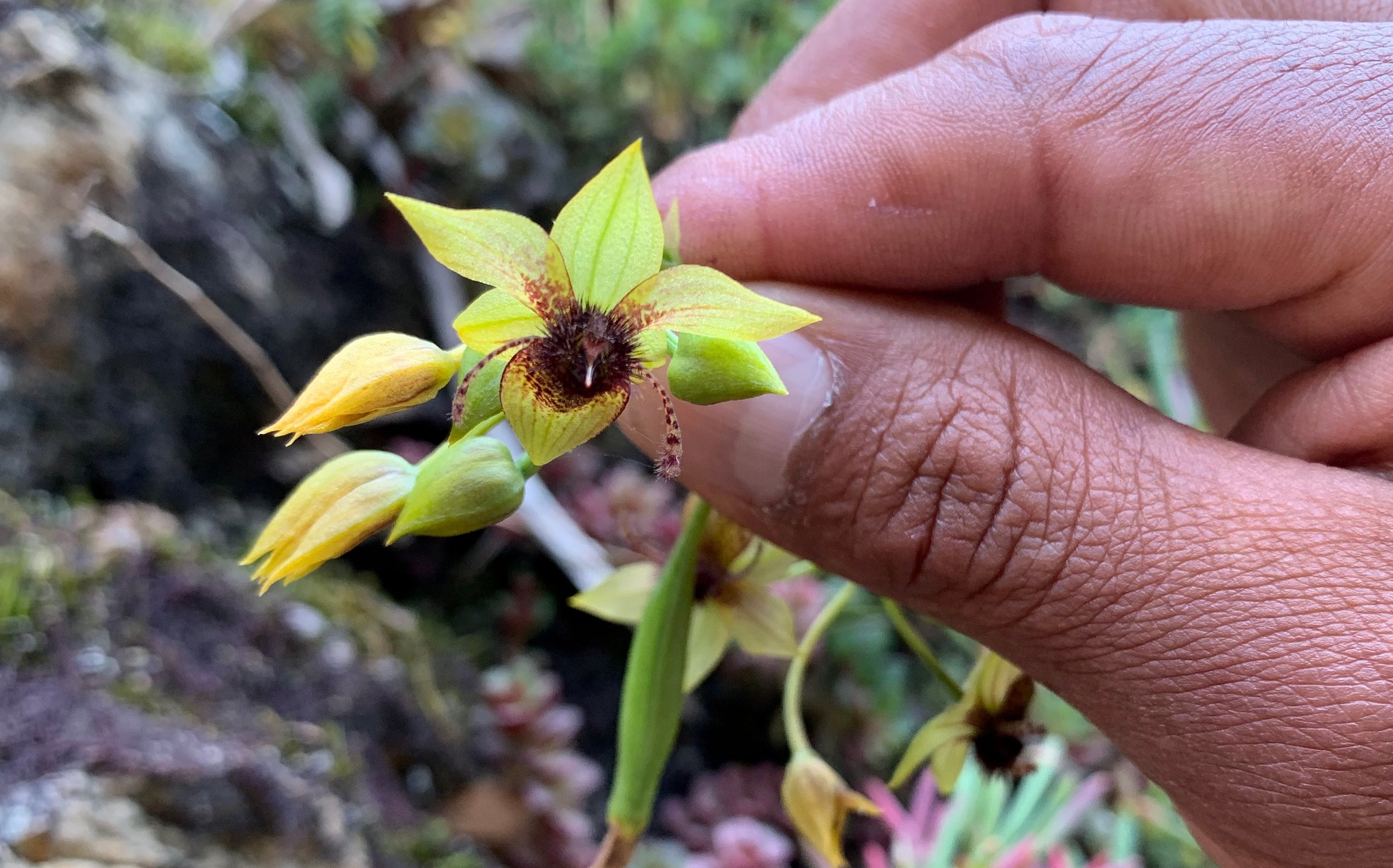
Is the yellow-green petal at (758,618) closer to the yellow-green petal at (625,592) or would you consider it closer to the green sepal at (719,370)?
the yellow-green petal at (625,592)

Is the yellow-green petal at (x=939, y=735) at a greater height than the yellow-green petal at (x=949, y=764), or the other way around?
the yellow-green petal at (x=939, y=735)

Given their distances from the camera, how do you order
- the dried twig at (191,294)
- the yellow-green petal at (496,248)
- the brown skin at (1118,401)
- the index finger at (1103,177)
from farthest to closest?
the dried twig at (191,294), the index finger at (1103,177), the brown skin at (1118,401), the yellow-green petal at (496,248)

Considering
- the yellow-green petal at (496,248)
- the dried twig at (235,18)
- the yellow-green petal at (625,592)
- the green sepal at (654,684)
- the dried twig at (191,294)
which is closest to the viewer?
the yellow-green petal at (496,248)

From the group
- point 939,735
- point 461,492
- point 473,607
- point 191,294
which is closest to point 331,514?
point 461,492

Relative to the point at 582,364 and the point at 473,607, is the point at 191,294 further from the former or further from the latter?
the point at 582,364

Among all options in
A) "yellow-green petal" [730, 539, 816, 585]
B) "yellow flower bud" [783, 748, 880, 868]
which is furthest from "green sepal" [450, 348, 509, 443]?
"yellow flower bud" [783, 748, 880, 868]

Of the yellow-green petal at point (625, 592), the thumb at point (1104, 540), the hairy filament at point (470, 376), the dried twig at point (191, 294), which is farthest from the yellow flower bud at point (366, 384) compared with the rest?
the dried twig at point (191, 294)

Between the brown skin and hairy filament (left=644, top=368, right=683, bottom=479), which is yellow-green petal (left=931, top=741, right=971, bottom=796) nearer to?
the brown skin
